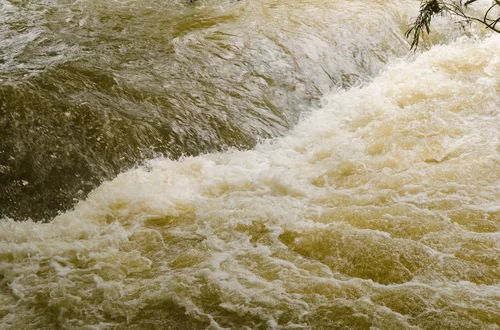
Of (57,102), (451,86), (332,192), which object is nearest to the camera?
(332,192)

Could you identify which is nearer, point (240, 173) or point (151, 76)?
point (240, 173)

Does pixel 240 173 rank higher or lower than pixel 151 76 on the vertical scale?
lower

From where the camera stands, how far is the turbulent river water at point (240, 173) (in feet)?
11.0

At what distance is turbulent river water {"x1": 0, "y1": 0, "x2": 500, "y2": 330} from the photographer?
3344 millimetres

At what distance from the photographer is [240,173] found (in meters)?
4.92

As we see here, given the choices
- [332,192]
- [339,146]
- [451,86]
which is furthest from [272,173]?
[451,86]

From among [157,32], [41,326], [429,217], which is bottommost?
[41,326]

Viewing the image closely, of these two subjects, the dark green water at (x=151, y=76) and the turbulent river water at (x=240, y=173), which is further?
the dark green water at (x=151, y=76)

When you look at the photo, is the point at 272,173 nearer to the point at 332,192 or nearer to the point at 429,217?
the point at 332,192

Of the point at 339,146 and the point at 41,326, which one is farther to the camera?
the point at 339,146

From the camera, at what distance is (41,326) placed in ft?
10.5

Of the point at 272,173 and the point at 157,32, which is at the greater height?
the point at 157,32

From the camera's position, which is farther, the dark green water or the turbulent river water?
the dark green water

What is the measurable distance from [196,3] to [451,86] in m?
4.06
